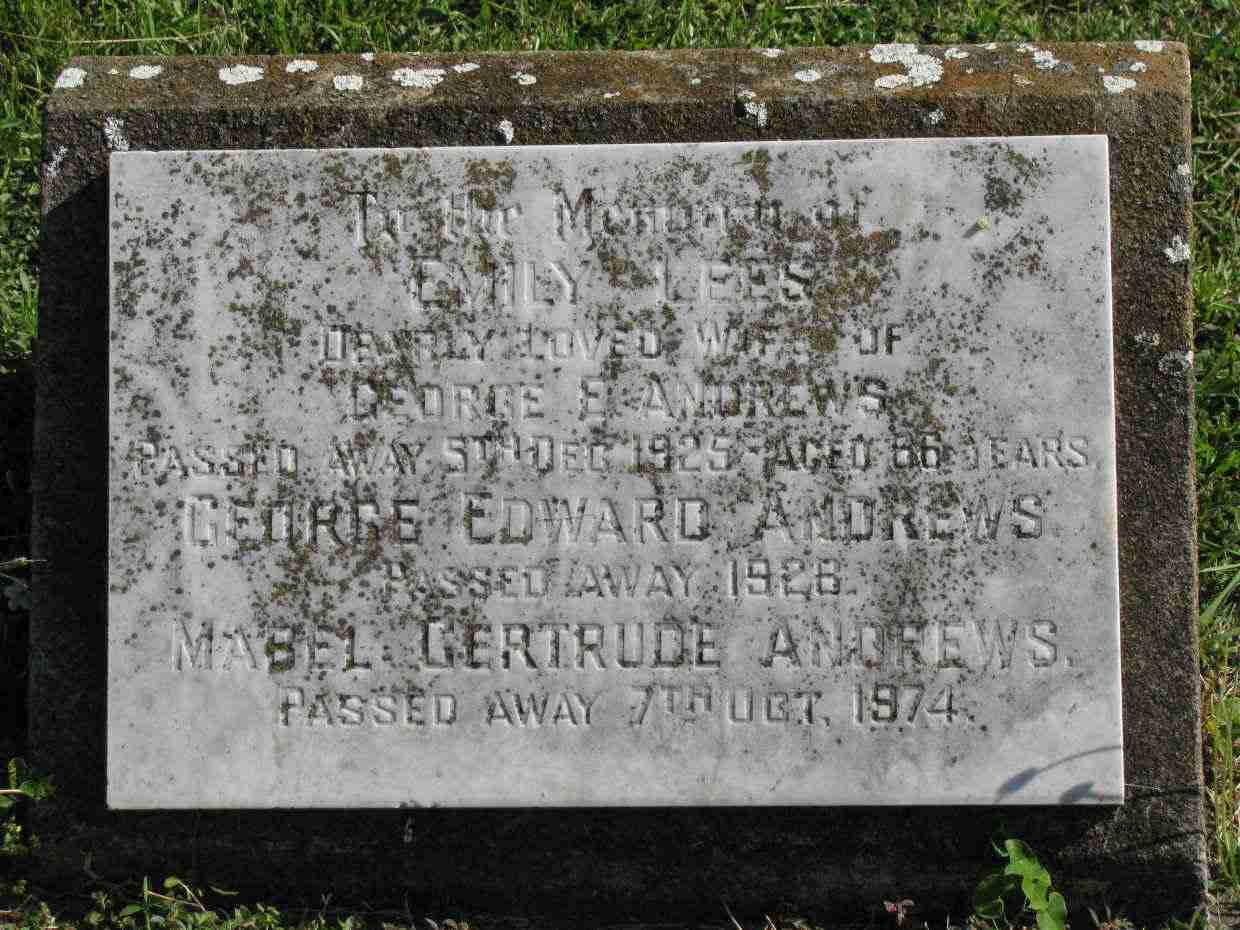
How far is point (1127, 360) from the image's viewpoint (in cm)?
288

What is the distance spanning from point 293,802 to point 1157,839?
181cm

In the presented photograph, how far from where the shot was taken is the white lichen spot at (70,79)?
3.00 m

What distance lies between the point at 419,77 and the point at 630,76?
47 cm

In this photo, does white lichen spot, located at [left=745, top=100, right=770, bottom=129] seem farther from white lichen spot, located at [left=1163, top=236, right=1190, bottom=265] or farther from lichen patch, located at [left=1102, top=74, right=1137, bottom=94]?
white lichen spot, located at [left=1163, top=236, right=1190, bottom=265]

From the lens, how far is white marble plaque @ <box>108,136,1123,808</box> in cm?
276

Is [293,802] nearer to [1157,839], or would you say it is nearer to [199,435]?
[199,435]

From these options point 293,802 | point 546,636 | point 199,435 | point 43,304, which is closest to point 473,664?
point 546,636

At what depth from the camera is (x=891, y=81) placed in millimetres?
2939

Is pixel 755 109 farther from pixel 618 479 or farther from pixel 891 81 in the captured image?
pixel 618 479

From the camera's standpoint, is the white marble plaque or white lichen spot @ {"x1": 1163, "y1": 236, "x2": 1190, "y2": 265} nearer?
the white marble plaque

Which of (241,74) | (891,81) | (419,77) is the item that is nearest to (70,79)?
(241,74)

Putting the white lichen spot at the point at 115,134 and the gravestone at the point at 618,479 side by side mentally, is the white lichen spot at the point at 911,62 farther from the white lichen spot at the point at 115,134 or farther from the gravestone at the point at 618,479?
the white lichen spot at the point at 115,134

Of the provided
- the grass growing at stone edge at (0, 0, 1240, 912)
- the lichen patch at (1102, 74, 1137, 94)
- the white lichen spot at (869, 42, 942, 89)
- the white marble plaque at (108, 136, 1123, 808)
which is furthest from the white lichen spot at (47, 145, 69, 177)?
the lichen patch at (1102, 74, 1137, 94)

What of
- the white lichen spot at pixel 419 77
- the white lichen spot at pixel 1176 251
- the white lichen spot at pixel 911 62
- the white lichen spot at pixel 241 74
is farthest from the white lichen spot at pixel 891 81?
the white lichen spot at pixel 241 74
